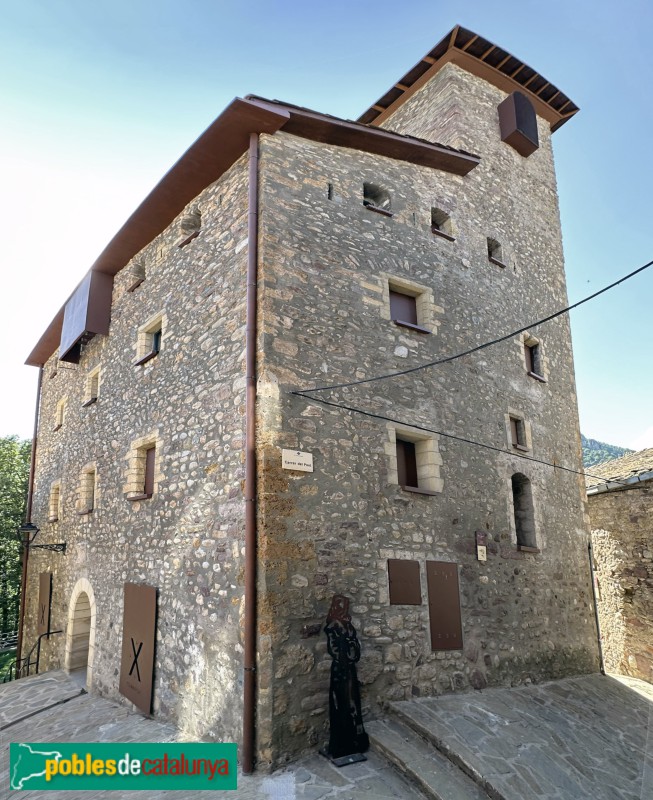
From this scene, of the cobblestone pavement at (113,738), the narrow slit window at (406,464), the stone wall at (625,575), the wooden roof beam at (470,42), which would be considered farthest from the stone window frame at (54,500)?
the wooden roof beam at (470,42)

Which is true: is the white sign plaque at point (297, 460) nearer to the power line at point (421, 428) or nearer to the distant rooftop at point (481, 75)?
the power line at point (421, 428)

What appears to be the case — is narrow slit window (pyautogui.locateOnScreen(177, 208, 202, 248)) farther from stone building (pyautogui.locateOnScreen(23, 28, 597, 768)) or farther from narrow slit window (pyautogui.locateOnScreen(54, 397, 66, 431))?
narrow slit window (pyautogui.locateOnScreen(54, 397, 66, 431))

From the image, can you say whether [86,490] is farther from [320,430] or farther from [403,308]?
[403,308]

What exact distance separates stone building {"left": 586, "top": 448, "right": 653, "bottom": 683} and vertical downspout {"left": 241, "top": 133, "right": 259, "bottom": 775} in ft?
26.3

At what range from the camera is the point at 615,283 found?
4.50m

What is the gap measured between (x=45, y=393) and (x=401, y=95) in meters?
12.0

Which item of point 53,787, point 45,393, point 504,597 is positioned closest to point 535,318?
point 504,597

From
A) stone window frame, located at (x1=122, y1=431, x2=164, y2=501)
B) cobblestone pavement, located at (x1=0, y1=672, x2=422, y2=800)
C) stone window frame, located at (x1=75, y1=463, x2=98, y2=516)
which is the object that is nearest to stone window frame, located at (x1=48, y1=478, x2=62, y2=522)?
stone window frame, located at (x1=75, y1=463, x2=98, y2=516)

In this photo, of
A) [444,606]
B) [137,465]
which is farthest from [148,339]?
[444,606]

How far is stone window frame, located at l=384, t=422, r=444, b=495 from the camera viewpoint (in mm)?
7305

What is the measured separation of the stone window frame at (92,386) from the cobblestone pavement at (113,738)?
17.1 feet

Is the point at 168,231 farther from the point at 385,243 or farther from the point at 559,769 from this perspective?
the point at 559,769

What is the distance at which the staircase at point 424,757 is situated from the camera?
5.08 m

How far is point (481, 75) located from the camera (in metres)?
11.8
